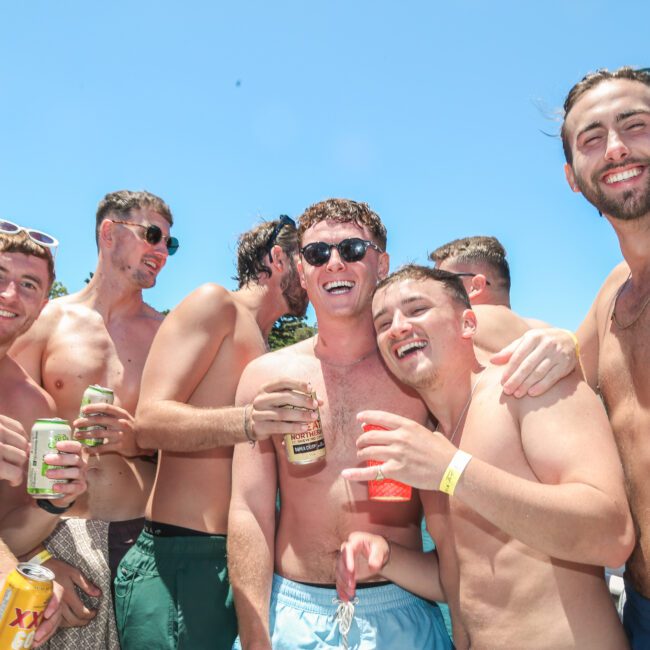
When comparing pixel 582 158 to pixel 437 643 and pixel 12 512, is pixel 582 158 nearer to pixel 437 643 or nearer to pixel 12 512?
pixel 437 643

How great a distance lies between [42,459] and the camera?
2.61 m

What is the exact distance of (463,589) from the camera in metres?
2.47

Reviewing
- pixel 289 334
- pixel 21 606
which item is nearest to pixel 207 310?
pixel 21 606

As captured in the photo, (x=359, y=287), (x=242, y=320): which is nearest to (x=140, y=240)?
(x=242, y=320)

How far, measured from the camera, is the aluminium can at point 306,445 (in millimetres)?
2607

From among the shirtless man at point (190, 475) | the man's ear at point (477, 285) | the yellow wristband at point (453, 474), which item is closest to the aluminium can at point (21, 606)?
the shirtless man at point (190, 475)

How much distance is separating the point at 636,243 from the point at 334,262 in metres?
A: 1.40

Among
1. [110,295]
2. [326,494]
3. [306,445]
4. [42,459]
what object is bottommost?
[326,494]

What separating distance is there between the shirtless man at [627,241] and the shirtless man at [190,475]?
165 centimetres

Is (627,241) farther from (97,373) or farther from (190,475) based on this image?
(97,373)

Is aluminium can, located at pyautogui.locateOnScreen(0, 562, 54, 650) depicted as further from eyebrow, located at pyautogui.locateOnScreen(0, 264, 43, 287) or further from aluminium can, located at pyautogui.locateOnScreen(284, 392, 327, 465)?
eyebrow, located at pyautogui.locateOnScreen(0, 264, 43, 287)

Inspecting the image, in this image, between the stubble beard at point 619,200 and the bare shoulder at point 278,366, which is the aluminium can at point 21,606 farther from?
the stubble beard at point 619,200

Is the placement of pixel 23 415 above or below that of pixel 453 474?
above

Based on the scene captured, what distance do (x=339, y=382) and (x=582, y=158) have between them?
1561 millimetres
